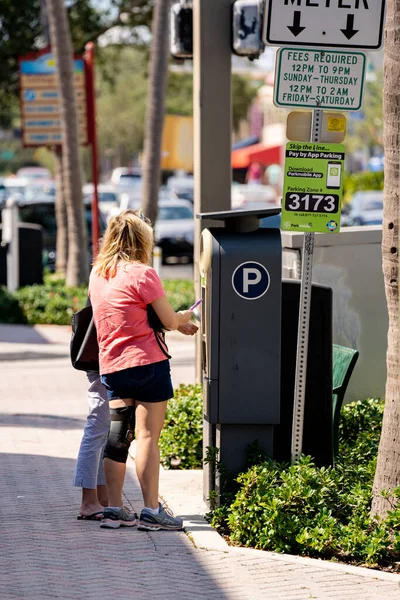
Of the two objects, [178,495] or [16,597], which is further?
[178,495]

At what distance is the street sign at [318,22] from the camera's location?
6.09m

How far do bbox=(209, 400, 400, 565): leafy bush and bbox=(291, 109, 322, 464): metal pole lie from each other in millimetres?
178

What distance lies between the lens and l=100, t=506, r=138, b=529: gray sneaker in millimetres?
5980

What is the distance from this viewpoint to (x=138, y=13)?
81.7 ft

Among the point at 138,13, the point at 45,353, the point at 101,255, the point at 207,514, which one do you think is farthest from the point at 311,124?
the point at 138,13

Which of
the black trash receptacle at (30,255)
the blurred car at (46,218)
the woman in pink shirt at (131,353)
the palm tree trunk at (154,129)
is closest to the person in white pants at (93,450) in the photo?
the woman in pink shirt at (131,353)

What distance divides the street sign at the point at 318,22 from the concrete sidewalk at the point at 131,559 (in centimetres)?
265

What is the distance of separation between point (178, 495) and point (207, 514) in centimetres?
62

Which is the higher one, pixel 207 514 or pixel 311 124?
pixel 311 124

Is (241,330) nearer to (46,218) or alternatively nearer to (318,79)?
(318,79)

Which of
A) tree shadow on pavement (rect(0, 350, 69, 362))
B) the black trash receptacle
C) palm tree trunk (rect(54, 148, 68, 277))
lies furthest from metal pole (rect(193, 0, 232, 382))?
palm tree trunk (rect(54, 148, 68, 277))

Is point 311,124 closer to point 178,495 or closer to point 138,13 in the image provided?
point 178,495

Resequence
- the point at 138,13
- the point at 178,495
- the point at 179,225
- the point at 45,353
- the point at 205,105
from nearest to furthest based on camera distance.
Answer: the point at 178,495 → the point at 205,105 → the point at 45,353 → the point at 138,13 → the point at 179,225

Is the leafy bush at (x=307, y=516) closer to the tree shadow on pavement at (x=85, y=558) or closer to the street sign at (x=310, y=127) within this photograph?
the tree shadow on pavement at (x=85, y=558)
